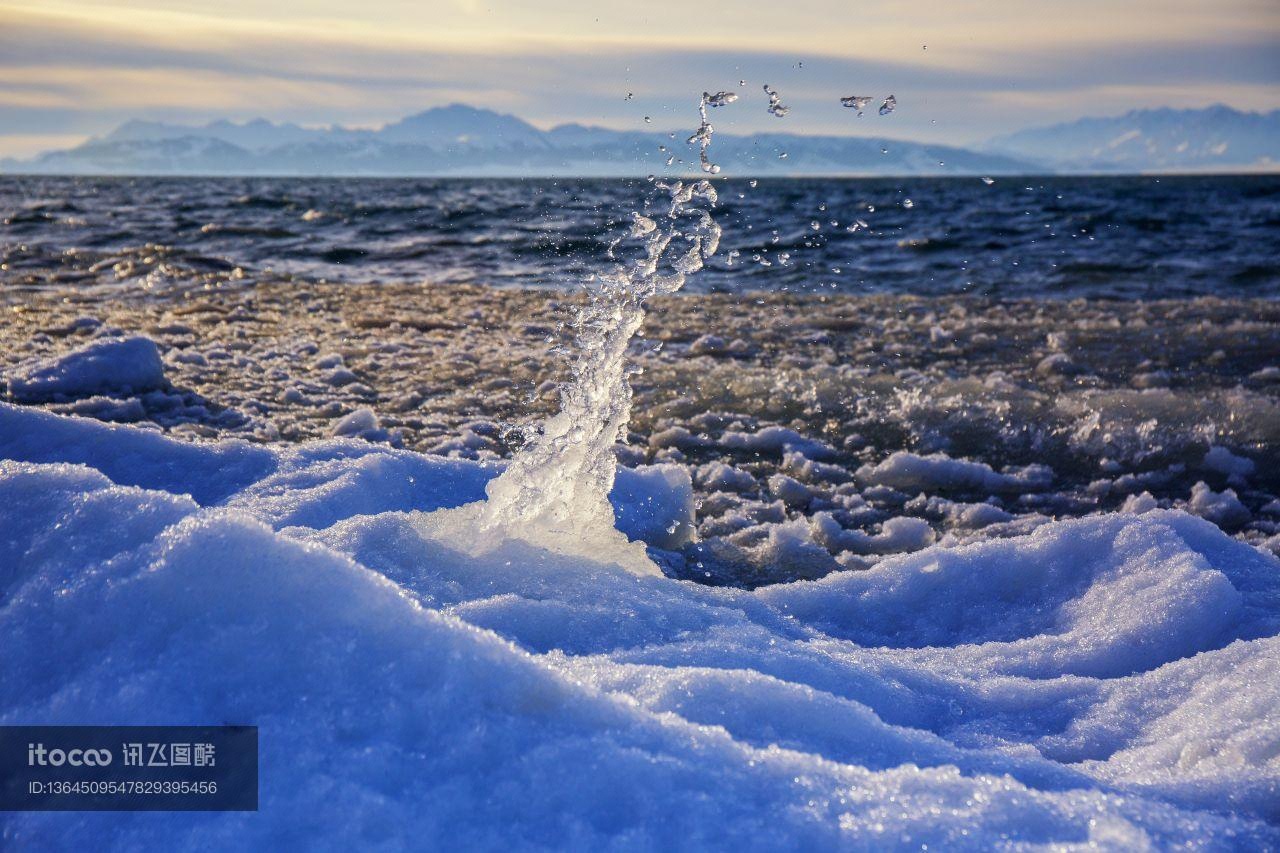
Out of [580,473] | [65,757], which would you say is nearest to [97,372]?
[580,473]

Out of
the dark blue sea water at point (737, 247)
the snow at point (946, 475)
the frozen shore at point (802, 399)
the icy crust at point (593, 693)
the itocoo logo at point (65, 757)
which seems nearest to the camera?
the icy crust at point (593, 693)

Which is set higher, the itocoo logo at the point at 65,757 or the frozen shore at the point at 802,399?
the itocoo logo at the point at 65,757

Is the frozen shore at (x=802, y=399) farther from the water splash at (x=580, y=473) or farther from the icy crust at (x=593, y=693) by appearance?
the icy crust at (x=593, y=693)

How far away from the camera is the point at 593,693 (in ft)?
5.32

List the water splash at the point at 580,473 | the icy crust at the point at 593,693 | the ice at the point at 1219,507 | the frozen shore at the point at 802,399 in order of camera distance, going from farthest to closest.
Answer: the frozen shore at the point at 802,399 < the ice at the point at 1219,507 < the water splash at the point at 580,473 < the icy crust at the point at 593,693

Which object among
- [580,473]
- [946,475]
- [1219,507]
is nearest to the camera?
[580,473]

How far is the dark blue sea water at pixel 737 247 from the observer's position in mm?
11883

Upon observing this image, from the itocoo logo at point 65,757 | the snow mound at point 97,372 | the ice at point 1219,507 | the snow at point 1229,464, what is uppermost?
the itocoo logo at point 65,757

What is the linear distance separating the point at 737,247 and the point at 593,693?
14718 millimetres

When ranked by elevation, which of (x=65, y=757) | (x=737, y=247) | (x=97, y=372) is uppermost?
(x=737, y=247)

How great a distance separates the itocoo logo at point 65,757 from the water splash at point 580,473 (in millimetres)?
1133

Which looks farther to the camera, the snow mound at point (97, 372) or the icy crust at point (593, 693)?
the snow mound at point (97, 372)

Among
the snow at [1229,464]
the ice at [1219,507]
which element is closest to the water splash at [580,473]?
the ice at [1219,507]

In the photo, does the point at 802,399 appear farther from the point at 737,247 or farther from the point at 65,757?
the point at 737,247
